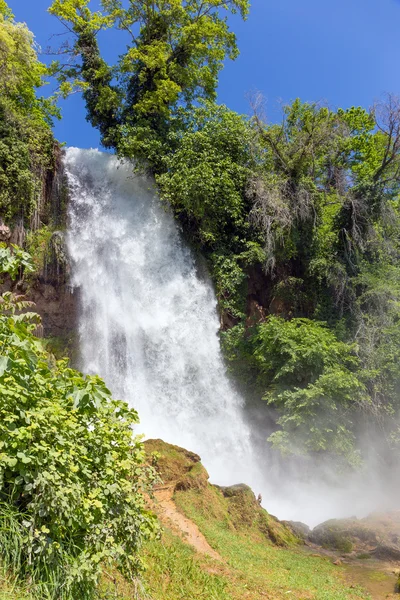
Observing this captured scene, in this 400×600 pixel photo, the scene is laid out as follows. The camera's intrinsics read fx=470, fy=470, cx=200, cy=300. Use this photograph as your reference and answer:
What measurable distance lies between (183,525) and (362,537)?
439 centimetres

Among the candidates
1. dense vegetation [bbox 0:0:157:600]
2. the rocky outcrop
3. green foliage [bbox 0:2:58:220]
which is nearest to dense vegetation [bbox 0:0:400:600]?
green foliage [bbox 0:2:58:220]

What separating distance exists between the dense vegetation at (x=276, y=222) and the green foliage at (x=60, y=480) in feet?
34.6

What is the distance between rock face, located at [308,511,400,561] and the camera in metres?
9.16

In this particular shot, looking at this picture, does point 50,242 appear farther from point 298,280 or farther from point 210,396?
point 298,280

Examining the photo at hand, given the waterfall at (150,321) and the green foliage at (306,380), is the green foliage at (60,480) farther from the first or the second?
the green foliage at (306,380)

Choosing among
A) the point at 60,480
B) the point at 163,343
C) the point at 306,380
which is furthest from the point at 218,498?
the point at 60,480

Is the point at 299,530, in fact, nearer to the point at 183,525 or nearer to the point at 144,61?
the point at 183,525

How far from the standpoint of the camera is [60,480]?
10.5 feet

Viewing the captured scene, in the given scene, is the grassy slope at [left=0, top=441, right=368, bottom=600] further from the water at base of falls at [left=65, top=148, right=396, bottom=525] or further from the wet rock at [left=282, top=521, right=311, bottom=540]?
the water at base of falls at [left=65, top=148, right=396, bottom=525]

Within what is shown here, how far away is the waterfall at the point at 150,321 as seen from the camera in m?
14.0

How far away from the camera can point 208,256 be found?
56.6 feet

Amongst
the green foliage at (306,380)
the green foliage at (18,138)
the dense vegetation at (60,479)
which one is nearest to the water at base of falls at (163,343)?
the green foliage at (306,380)

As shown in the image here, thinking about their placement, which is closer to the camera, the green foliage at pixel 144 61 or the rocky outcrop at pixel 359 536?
the rocky outcrop at pixel 359 536

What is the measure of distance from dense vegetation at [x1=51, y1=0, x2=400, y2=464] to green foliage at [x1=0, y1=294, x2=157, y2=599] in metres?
10.6
